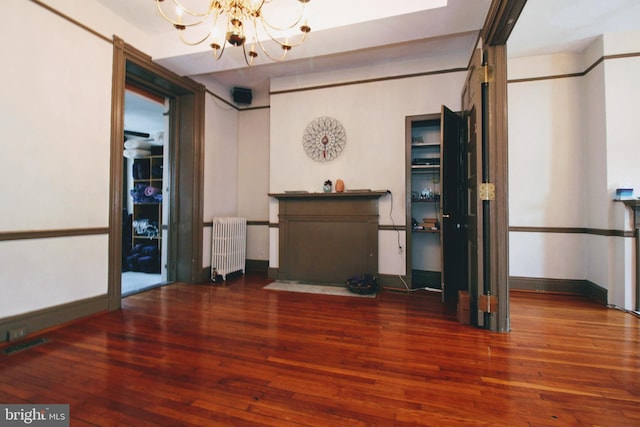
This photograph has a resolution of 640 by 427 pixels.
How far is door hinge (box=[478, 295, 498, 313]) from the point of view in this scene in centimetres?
237

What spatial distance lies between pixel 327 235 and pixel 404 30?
252 centimetres

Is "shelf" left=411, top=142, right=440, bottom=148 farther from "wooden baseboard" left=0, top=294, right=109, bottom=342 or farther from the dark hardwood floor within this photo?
"wooden baseboard" left=0, top=294, right=109, bottom=342

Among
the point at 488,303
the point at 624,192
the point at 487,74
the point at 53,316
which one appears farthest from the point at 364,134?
the point at 53,316

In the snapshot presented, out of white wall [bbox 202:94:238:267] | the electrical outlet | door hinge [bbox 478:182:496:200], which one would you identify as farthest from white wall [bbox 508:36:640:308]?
the electrical outlet

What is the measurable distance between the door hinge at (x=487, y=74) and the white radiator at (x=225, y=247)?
141 inches

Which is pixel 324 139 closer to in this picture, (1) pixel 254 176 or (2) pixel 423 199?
(1) pixel 254 176

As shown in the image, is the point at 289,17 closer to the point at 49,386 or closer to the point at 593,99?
the point at 49,386

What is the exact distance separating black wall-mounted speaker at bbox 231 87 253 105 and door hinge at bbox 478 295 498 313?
4.27 metres

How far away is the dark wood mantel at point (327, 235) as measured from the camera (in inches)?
150

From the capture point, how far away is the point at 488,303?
94.0 inches

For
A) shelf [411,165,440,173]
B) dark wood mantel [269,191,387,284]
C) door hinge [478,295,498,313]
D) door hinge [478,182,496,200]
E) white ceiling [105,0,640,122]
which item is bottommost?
door hinge [478,295,498,313]

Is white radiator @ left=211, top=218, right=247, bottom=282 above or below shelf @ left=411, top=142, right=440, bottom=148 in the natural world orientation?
below

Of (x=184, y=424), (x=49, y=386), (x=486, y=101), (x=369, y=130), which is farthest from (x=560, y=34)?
(x=49, y=386)

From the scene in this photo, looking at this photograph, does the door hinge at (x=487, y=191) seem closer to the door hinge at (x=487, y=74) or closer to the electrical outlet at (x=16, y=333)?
the door hinge at (x=487, y=74)
